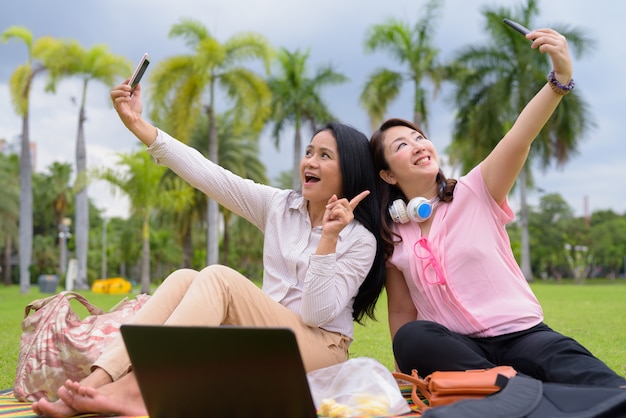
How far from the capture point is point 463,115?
1129 inches

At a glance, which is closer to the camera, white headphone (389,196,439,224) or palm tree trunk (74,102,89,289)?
white headphone (389,196,439,224)

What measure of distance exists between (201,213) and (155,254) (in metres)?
17.8

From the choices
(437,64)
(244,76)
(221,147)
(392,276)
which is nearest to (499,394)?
(392,276)

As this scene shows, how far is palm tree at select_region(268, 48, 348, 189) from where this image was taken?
27094mm

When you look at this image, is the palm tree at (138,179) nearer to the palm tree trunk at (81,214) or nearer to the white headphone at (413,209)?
the palm tree trunk at (81,214)

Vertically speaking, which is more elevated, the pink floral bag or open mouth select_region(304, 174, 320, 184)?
open mouth select_region(304, 174, 320, 184)

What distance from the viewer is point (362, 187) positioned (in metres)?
3.25

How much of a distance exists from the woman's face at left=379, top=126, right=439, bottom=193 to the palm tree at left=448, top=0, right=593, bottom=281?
24890mm

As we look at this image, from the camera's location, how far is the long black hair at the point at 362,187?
319 centimetres

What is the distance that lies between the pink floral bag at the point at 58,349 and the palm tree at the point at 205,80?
62.0 ft

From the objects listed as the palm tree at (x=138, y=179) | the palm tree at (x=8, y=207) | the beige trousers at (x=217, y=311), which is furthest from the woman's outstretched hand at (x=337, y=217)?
the palm tree at (x=8, y=207)

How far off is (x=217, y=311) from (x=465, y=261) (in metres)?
1.15

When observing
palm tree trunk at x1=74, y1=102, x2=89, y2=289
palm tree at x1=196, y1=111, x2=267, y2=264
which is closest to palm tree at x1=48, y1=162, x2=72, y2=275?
palm tree at x1=196, y1=111, x2=267, y2=264

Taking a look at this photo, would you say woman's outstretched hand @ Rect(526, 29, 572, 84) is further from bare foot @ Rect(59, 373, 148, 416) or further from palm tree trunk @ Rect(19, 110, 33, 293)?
palm tree trunk @ Rect(19, 110, 33, 293)
